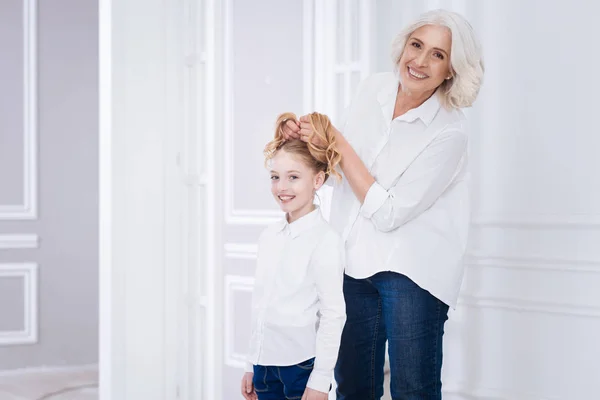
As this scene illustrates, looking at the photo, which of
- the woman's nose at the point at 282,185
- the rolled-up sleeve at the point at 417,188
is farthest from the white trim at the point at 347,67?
the woman's nose at the point at 282,185

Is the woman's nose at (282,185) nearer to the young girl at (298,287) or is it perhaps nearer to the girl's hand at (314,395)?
the young girl at (298,287)

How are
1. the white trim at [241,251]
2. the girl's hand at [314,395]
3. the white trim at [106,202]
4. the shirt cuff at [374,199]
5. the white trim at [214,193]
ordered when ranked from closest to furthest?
1. the girl's hand at [314,395]
2. the shirt cuff at [374,199]
3. the white trim at [214,193]
4. the white trim at [106,202]
5. the white trim at [241,251]

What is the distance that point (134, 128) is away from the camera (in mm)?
3209

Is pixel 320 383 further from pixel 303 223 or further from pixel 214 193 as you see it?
pixel 214 193

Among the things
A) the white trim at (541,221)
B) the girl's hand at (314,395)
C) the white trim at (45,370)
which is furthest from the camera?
the white trim at (45,370)

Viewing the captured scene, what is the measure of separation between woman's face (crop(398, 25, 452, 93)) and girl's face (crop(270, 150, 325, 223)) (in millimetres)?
351

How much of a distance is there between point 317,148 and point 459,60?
1.33ft

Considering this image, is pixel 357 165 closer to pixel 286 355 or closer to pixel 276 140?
pixel 276 140

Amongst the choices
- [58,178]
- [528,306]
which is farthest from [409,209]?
[58,178]

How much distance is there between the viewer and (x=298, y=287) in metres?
1.61

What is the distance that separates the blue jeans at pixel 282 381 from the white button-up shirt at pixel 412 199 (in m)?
0.27

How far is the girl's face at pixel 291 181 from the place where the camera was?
1.63 metres

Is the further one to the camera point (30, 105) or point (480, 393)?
point (30, 105)

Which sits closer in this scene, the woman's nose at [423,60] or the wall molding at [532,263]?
the woman's nose at [423,60]
